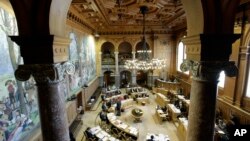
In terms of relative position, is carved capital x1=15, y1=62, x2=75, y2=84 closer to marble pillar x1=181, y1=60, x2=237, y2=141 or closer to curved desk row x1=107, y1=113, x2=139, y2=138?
marble pillar x1=181, y1=60, x2=237, y2=141

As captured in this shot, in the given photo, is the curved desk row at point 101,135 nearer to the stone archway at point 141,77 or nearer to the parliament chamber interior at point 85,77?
the parliament chamber interior at point 85,77

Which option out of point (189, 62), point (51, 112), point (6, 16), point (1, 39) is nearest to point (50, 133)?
point (51, 112)

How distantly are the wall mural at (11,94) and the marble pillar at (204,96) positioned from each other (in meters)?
5.03

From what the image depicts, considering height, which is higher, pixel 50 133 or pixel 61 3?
pixel 61 3

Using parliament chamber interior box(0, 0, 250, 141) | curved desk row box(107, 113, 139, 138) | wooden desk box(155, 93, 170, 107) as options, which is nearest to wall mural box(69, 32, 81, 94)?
parliament chamber interior box(0, 0, 250, 141)

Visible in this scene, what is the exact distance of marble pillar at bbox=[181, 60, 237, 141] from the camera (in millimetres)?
2744

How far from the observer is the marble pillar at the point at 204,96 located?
2.74 metres

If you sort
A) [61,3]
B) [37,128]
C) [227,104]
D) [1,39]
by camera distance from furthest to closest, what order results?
1. [227,104]
2. [37,128]
3. [1,39]
4. [61,3]

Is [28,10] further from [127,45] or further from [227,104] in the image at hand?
[127,45]

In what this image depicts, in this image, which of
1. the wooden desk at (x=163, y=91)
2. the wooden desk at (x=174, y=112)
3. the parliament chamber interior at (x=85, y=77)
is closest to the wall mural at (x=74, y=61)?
the parliament chamber interior at (x=85, y=77)

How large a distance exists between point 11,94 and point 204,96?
5.39 meters

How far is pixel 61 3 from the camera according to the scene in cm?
284

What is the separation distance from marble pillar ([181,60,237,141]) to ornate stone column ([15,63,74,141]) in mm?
2337

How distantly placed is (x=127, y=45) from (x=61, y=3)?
2053 cm
